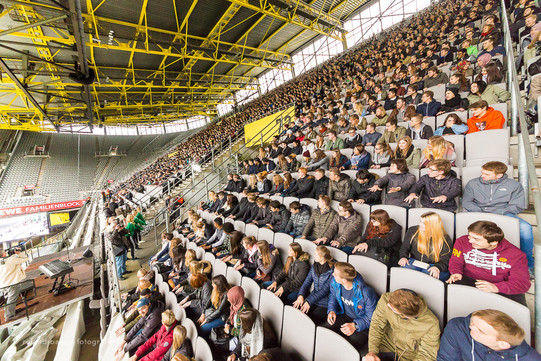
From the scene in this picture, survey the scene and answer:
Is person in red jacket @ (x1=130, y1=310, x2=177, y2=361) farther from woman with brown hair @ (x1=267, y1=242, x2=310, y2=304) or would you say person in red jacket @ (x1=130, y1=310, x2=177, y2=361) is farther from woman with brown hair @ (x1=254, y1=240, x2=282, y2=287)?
woman with brown hair @ (x1=267, y1=242, x2=310, y2=304)

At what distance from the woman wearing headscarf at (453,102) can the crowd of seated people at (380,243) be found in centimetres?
2

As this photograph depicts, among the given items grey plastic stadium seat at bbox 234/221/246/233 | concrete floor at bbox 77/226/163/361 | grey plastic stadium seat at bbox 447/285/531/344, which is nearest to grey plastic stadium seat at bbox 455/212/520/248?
grey plastic stadium seat at bbox 447/285/531/344

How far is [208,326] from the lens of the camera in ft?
7.95

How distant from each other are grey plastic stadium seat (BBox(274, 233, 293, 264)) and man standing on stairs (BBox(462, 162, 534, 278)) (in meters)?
1.87

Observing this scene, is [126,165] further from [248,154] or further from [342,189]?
[342,189]

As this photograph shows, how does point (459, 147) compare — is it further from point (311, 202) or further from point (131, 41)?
point (131, 41)

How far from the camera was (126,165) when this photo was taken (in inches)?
882

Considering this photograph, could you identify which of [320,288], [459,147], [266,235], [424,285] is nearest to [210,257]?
[266,235]

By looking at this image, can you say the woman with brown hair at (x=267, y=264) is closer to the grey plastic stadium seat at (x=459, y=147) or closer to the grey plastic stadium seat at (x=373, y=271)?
the grey plastic stadium seat at (x=373, y=271)

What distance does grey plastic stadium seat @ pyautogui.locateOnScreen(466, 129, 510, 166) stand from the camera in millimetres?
2411

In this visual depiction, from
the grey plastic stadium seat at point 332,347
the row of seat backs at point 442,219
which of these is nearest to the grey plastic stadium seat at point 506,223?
the row of seat backs at point 442,219

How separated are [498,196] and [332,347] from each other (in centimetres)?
185

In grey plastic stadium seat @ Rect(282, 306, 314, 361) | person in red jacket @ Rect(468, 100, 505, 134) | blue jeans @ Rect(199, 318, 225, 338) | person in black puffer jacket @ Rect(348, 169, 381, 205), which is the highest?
person in red jacket @ Rect(468, 100, 505, 134)

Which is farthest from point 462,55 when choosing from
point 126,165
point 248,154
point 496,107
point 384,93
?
point 126,165
